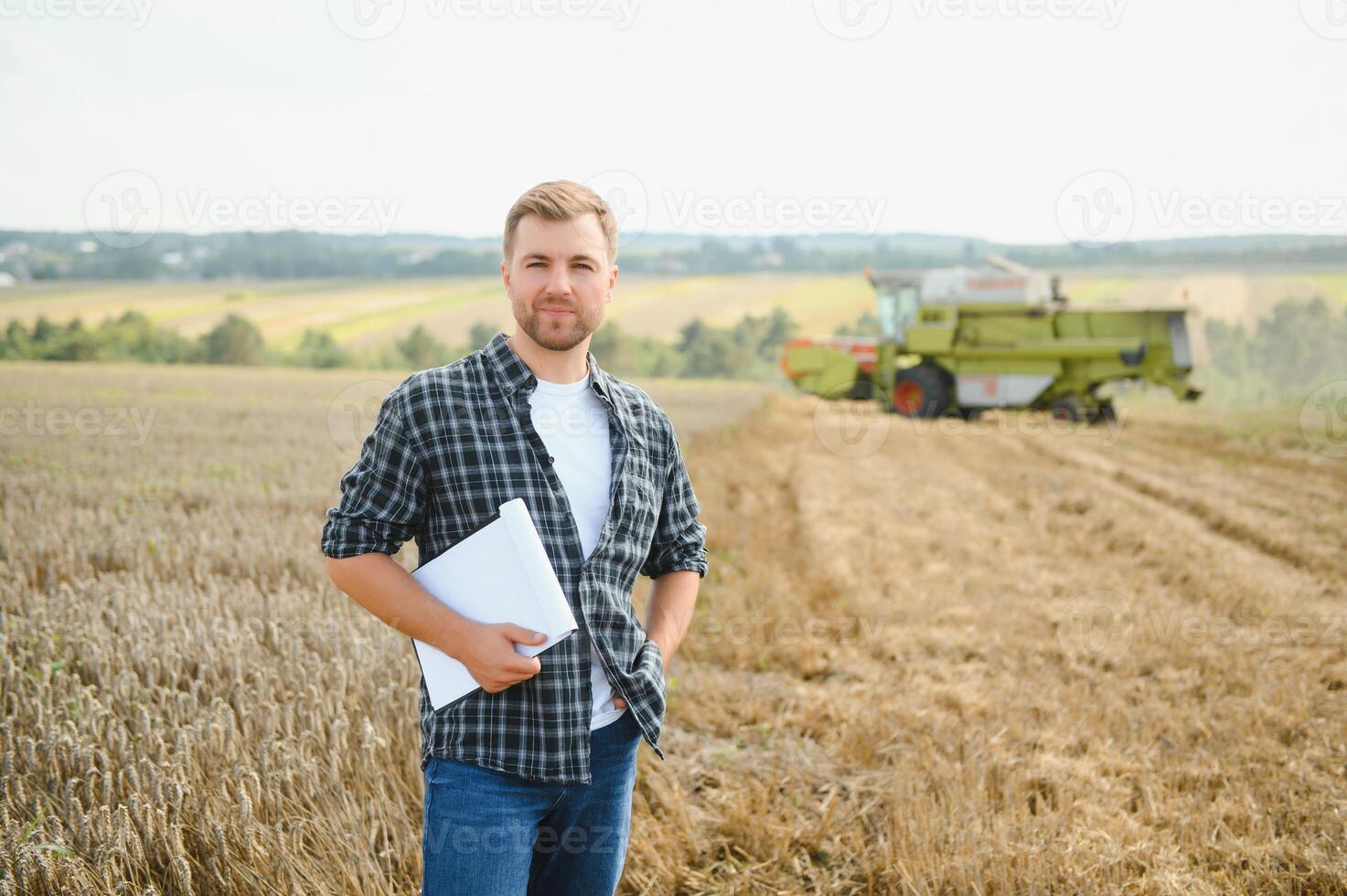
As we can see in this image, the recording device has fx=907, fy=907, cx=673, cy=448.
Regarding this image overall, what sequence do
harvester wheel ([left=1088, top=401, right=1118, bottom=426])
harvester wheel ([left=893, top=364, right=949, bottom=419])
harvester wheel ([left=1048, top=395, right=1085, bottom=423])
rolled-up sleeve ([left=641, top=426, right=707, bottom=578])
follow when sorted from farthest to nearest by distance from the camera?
harvester wheel ([left=893, top=364, right=949, bottom=419]), harvester wheel ([left=1088, top=401, right=1118, bottom=426]), harvester wheel ([left=1048, top=395, right=1085, bottom=423]), rolled-up sleeve ([left=641, top=426, right=707, bottom=578])

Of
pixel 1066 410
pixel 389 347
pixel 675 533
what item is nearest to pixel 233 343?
pixel 389 347

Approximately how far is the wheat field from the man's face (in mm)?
1607

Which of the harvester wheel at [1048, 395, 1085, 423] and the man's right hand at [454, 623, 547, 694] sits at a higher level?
the man's right hand at [454, 623, 547, 694]

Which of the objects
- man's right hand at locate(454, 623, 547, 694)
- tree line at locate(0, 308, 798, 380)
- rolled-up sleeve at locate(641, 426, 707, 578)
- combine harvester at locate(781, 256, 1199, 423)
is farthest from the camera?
tree line at locate(0, 308, 798, 380)

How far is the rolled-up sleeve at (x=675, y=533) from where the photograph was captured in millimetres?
2145

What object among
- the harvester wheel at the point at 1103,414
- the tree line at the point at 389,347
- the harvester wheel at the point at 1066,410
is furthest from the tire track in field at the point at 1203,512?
the tree line at the point at 389,347

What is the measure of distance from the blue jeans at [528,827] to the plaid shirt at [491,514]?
53 mm

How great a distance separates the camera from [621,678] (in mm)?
1845

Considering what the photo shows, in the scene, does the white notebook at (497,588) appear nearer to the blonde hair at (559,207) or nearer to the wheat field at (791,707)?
the blonde hair at (559,207)

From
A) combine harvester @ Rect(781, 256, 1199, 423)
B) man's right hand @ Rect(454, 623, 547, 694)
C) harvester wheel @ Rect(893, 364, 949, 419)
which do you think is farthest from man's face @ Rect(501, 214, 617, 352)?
harvester wheel @ Rect(893, 364, 949, 419)

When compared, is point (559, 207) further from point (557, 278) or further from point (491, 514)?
point (491, 514)

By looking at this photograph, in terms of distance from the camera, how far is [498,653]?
66.0 inches

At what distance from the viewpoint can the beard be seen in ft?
6.01

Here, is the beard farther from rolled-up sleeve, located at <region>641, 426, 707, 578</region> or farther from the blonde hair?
rolled-up sleeve, located at <region>641, 426, 707, 578</region>
